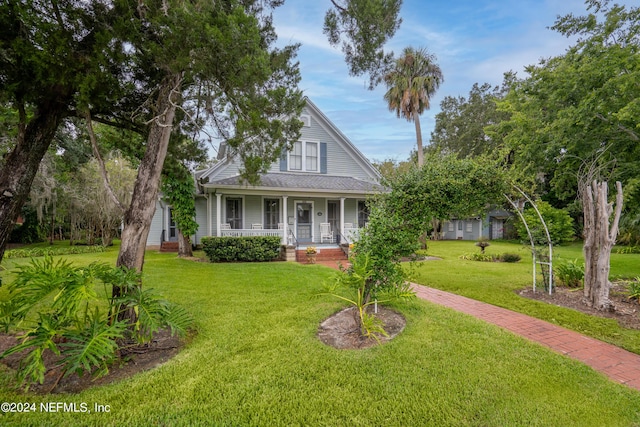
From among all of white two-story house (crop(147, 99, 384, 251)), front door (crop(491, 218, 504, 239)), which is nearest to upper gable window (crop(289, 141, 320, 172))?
white two-story house (crop(147, 99, 384, 251))

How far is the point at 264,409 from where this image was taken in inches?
104

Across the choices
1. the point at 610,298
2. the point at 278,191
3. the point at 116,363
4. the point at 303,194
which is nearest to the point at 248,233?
the point at 278,191

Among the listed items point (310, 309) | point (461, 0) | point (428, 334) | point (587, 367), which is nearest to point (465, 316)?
point (428, 334)

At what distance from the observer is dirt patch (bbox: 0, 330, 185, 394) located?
9.83ft

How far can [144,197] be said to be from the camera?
4.09 m

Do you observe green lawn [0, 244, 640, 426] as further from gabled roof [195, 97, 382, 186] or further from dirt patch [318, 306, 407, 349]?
gabled roof [195, 97, 382, 186]

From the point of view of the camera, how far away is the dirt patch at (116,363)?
9.83 feet

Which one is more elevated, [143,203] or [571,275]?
[143,203]

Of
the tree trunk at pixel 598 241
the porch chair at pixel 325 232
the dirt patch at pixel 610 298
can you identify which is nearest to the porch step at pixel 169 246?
the porch chair at pixel 325 232

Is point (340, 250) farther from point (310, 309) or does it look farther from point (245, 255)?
point (310, 309)

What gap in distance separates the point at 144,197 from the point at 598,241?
26.3 ft

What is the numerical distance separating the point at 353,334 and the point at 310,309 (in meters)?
1.27

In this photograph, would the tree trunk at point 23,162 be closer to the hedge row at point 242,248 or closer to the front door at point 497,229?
the hedge row at point 242,248

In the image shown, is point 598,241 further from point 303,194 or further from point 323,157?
point 323,157
